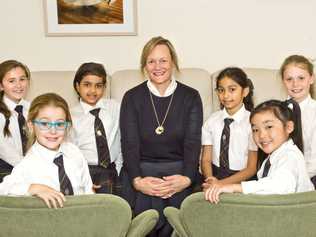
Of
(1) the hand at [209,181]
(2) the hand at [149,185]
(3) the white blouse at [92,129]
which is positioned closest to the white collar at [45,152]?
(2) the hand at [149,185]

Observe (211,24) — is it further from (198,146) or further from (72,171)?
(72,171)

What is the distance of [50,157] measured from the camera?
81.8 inches

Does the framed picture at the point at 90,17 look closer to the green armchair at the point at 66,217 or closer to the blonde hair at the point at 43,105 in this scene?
the blonde hair at the point at 43,105

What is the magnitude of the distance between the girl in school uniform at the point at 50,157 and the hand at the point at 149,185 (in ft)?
1.21

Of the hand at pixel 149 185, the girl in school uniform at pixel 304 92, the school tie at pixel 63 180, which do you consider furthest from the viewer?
the girl in school uniform at pixel 304 92

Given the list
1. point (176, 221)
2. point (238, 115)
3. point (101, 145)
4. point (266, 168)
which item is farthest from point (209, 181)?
point (176, 221)

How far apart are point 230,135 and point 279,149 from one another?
64 cm

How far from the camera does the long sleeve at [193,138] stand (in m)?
2.60

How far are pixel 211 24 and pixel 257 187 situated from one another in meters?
1.87

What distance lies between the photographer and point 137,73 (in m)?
3.16

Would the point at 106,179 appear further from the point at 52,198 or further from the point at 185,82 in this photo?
the point at 52,198

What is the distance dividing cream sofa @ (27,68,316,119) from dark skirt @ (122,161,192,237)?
1.97 ft

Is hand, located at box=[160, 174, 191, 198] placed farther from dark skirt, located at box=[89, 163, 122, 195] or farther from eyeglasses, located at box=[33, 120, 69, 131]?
eyeglasses, located at box=[33, 120, 69, 131]

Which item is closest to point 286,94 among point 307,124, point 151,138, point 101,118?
point 307,124
